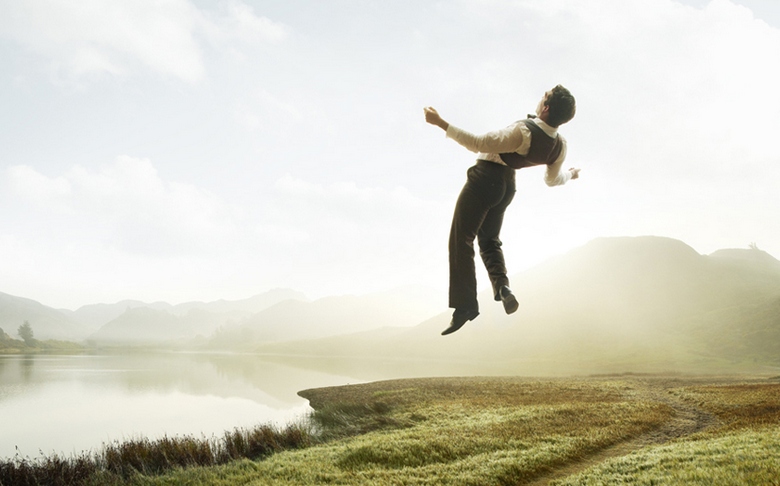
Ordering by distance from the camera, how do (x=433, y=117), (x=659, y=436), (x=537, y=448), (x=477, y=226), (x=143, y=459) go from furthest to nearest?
(x=143, y=459) → (x=659, y=436) → (x=537, y=448) → (x=477, y=226) → (x=433, y=117)

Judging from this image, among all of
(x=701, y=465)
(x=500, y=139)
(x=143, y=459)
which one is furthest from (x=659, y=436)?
(x=143, y=459)

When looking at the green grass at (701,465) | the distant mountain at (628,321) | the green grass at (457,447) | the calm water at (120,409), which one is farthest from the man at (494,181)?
the distant mountain at (628,321)

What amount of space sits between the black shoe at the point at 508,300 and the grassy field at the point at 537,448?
9.13 metres

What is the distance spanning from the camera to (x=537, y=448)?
572 inches

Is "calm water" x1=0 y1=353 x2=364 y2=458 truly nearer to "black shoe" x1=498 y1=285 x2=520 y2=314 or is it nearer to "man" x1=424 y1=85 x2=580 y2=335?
"man" x1=424 y1=85 x2=580 y2=335

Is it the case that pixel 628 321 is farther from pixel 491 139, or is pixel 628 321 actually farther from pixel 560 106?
pixel 491 139

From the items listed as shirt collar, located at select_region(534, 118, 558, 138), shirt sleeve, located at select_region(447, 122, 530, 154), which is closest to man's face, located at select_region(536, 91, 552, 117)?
shirt collar, located at select_region(534, 118, 558, 138)

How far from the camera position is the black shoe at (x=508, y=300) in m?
3.59

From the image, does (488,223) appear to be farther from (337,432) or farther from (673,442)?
(337,432)

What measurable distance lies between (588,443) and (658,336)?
436 ft

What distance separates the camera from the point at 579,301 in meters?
166

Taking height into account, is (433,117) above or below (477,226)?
above

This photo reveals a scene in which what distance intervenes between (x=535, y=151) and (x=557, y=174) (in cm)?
74

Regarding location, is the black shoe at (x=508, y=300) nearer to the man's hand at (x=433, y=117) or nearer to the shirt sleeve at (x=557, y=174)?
the shirt sleeve at (x=557, y=174)
